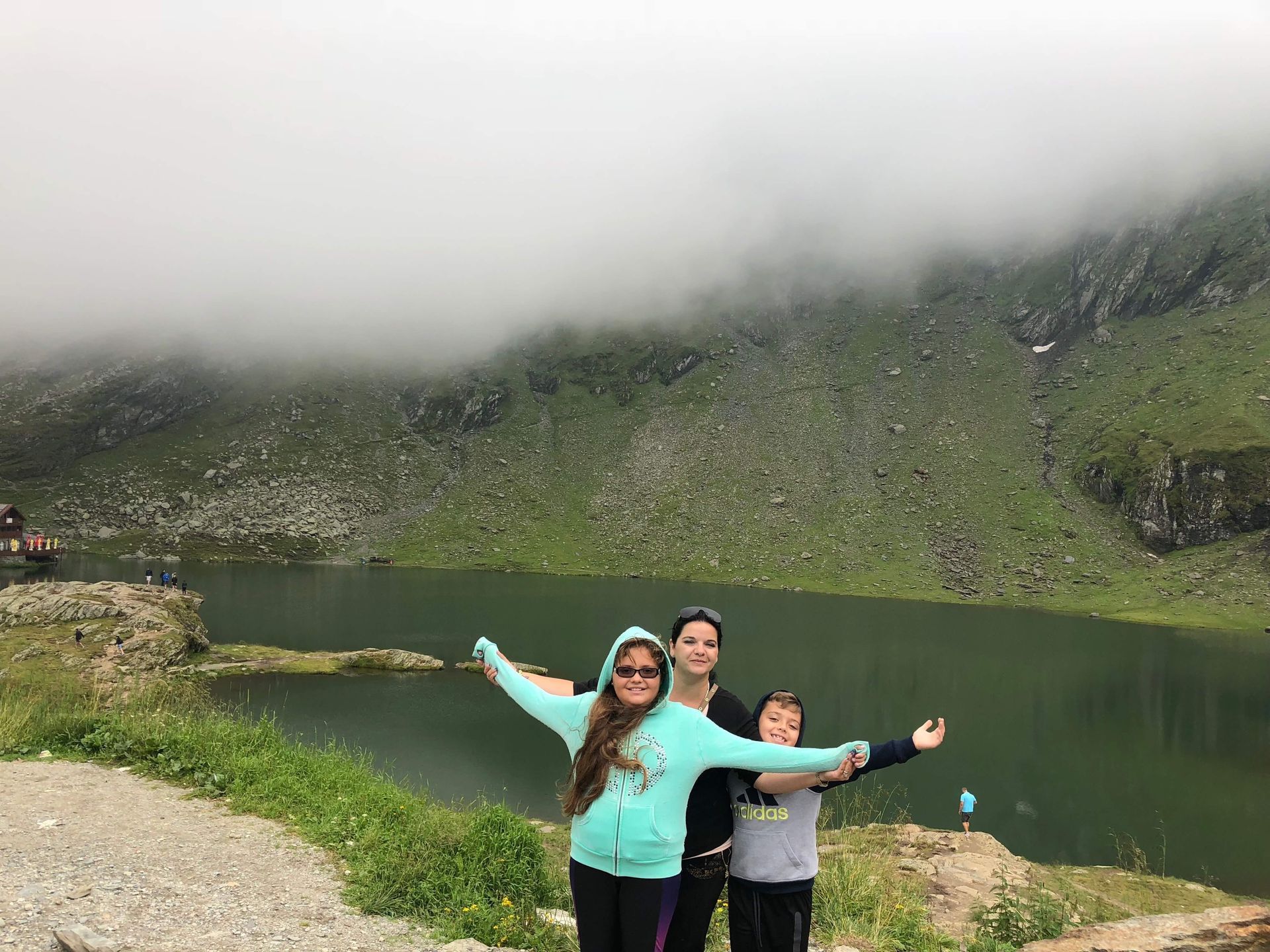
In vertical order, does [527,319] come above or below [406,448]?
above

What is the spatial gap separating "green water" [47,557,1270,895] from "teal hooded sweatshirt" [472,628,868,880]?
18.8m

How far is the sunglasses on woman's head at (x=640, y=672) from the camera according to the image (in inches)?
163

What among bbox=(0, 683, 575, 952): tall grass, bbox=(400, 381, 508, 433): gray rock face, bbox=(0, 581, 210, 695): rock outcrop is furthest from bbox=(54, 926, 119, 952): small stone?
bbox=(400, 381, 508, 433): gray rock face

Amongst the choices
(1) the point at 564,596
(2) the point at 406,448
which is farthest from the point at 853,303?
(1) the point at 564,596

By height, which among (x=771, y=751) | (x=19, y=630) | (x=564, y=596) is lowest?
(x=564, y=596)

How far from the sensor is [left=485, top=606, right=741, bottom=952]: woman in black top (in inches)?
172

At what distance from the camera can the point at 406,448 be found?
14075cm

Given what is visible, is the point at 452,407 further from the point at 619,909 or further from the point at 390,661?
the point at 619,909

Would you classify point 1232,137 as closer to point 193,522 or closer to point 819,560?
point 819,560

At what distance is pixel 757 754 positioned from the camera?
408cm

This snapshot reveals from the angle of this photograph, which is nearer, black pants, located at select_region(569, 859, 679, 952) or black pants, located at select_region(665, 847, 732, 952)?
black pants, located at select_region(569, 859, 679, 952)

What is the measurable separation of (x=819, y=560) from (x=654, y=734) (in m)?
98.8

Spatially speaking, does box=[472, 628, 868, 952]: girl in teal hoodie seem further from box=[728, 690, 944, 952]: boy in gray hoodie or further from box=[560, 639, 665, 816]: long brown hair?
box=[728, 690, 944, 952]: boy in gray hoodie

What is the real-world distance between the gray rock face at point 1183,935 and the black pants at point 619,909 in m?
3.57
